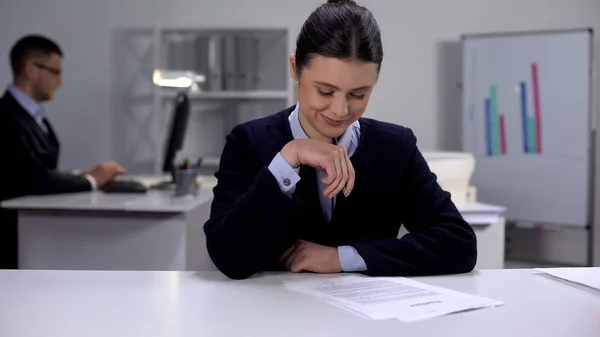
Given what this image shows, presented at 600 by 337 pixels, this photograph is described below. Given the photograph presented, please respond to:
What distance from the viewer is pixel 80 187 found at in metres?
2.93

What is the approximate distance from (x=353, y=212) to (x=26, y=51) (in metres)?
2.57

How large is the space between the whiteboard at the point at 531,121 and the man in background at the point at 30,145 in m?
2.31

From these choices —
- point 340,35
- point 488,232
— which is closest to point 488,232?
point 488,232

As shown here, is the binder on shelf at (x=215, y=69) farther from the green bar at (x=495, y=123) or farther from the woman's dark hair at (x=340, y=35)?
the woman's dark hair at (x=340, y=35)

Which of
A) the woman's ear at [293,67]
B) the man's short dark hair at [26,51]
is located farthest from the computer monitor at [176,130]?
the woman's ear at [293,67]

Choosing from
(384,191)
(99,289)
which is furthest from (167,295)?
(384,191)

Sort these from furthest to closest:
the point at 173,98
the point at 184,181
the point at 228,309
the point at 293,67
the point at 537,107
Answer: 1. the point at 173,98
2. the point at 537,107
3. the point at 184,181
4. the point at 293,67
5. the point at 228,309

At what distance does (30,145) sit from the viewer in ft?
10.0

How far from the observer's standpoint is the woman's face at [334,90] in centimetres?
123

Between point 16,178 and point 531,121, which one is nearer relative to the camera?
point 16,178

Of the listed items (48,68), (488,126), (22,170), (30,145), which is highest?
(48,68)

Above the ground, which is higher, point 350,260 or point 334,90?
point 334,90

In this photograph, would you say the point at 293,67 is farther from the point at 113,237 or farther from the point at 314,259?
the point at 113,237

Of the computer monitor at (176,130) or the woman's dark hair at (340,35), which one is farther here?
the computer monitor at (176,130)
